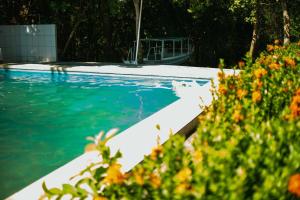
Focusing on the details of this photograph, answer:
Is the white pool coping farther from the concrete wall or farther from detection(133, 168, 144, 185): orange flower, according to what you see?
the concrete wall

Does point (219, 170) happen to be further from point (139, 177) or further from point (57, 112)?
point (57, 112)

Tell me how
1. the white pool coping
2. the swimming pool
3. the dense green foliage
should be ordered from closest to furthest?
the dense green foliage < the white pool coping < the swimming pool

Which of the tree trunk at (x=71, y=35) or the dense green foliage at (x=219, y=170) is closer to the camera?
the dense green foliage at (x=219, y=170)

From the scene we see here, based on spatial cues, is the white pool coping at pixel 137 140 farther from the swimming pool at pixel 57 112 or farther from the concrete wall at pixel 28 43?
the concrete wall at pixel 28 43

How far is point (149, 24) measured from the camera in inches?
789

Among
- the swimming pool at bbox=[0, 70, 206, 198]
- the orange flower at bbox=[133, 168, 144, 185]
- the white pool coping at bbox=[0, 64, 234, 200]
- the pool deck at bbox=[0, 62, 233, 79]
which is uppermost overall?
the orange flower at bbox=[133, 168, 144, 185]

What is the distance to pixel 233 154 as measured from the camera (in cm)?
179

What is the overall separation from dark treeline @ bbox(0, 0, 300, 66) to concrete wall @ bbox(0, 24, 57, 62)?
92cm

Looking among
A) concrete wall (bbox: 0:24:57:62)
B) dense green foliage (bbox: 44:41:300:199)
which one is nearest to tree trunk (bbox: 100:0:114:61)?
concrete wall (bbox: 0:24:57:62)

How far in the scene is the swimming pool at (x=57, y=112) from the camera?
6289 mm

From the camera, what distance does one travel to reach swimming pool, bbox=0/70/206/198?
6.29 m

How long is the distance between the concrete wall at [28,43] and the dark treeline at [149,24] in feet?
3.03

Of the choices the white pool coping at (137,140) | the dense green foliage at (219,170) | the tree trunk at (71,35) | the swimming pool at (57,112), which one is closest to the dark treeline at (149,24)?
the tree trunk at (71,35)

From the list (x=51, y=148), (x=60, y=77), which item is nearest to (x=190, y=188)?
(x=51, y=148)
